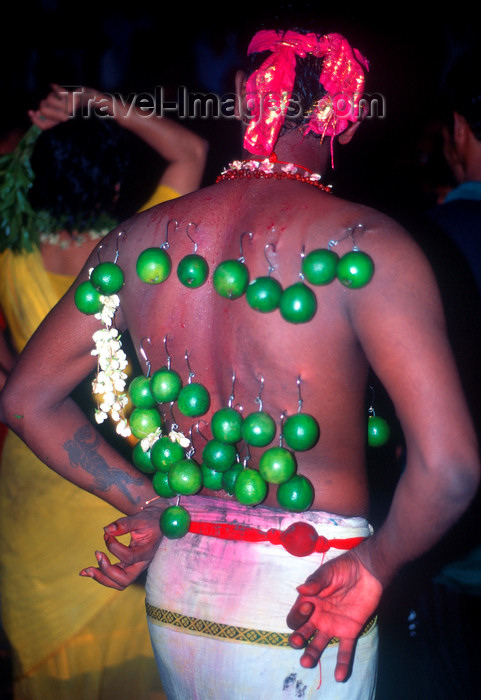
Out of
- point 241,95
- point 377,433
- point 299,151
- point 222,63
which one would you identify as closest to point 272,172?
point 299,151

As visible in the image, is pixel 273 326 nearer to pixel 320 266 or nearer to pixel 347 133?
pixel 320 266

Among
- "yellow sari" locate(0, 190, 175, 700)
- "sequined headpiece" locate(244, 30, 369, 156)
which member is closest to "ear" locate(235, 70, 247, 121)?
"sequined headpiece" locate(244, 30, 369, 156)

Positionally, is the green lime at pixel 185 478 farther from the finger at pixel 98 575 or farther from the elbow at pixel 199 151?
the elbow at pixel 199 151

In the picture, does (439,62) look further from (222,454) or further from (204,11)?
(222,454)

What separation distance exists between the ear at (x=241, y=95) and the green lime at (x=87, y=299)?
1.64ft

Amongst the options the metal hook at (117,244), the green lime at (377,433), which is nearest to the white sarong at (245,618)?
the green lime at (377,433)

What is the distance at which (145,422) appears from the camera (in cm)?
141

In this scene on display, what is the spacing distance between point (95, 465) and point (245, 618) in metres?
0.57

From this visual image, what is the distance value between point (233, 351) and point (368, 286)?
0.96ft

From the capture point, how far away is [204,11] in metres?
4.31

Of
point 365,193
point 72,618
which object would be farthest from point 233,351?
point 365,193

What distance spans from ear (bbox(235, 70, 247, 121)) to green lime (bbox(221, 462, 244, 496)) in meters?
0.76

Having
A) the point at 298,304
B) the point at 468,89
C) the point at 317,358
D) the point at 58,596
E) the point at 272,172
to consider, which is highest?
the point at 468,89

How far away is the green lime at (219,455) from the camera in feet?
4.21
